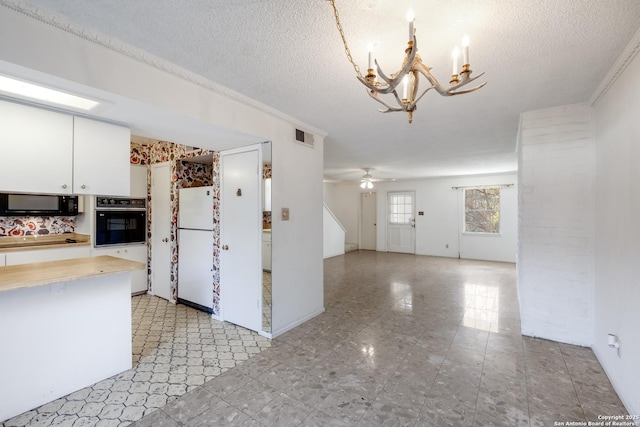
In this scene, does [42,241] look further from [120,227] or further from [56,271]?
[56,271]

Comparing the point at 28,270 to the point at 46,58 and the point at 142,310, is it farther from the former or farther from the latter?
the point at 142,310

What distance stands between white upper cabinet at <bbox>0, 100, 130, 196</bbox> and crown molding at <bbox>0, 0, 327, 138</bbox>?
2.65 ft

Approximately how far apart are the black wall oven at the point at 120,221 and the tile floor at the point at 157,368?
109 cm

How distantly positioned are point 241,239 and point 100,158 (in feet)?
4.80

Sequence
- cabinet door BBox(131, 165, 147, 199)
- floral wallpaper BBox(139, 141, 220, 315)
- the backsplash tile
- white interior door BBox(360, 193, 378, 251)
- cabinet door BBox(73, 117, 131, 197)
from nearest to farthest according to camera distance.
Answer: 1. cabinet door BBox(73, 117, 131, 197)
2. the backsplash tile
3. floral wallpaper BBox(139, 141, 220, 315)
4. cabinet door BBox(131, 165, 147, 199)
5. white interior door BBox(360, 193, 378, 251)

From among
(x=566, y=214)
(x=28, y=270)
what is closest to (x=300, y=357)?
(x=28, y=270)

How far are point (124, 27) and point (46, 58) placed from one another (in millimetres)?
Result: 426

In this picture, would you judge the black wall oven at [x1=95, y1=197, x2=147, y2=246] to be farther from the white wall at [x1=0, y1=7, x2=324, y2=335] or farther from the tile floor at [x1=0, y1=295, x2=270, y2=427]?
the white wall at [x1=0, y1=7, x2=324, y2=335]

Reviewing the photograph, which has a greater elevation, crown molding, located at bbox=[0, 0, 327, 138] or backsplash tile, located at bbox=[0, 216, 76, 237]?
crown molding, located at bbox=[0, 0, 327, 138]

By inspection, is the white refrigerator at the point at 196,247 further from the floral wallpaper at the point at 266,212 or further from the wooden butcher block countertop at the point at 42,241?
the wooden butcher block countertop at the point at 42,241

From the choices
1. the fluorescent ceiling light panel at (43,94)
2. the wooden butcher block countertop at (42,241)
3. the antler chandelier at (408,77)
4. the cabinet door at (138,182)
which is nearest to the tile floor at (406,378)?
the antler chandelier at (408,77)

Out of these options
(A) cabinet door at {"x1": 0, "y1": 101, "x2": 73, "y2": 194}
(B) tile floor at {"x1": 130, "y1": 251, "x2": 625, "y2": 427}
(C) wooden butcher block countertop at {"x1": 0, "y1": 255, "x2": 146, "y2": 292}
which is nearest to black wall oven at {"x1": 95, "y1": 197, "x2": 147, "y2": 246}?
(C) wooden butcher block countertop at {"x1": 0, "y1": 255, "x2": 146, "y2": 292}

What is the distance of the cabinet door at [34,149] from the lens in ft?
6.05

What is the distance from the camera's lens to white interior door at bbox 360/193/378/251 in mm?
9398
